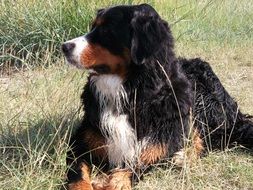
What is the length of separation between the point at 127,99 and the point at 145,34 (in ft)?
1.53

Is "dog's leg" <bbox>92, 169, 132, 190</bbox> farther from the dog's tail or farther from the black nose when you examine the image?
the dog's tail

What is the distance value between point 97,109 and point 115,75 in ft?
1.05

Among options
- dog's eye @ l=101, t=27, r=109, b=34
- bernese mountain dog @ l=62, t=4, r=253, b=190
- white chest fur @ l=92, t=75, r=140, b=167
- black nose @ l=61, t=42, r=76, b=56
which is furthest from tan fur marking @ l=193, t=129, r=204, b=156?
black nose @ l=61, t=42, r=76, b=56

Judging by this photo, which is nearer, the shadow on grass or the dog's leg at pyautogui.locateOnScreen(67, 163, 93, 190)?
the dog's leg at pyautogui.locateOnScreen(67, 163, 93, 190)

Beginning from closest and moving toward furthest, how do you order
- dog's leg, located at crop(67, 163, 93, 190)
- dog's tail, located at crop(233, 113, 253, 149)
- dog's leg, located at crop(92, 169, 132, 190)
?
dog's leg, located at crop(67, 163, 93, 190) < dog's leg, located at crop(92, 169, 132, 190) < dog's tail, located at crop(233, 113, 253, 149)

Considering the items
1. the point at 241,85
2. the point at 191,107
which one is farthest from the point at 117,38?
the point at 241,85

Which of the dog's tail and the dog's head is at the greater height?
the dog's head

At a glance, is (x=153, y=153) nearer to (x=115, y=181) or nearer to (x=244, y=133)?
(x=115, y=181)

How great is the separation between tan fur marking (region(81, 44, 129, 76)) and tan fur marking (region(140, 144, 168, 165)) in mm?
622

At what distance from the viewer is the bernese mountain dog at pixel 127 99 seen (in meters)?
3.14

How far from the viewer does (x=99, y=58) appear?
3119 millimetres

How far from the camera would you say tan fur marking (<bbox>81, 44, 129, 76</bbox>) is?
10.2 ft

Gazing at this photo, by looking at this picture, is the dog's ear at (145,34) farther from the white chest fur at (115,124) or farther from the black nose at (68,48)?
the black nose at (68,48)

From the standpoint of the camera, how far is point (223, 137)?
12.9ft
